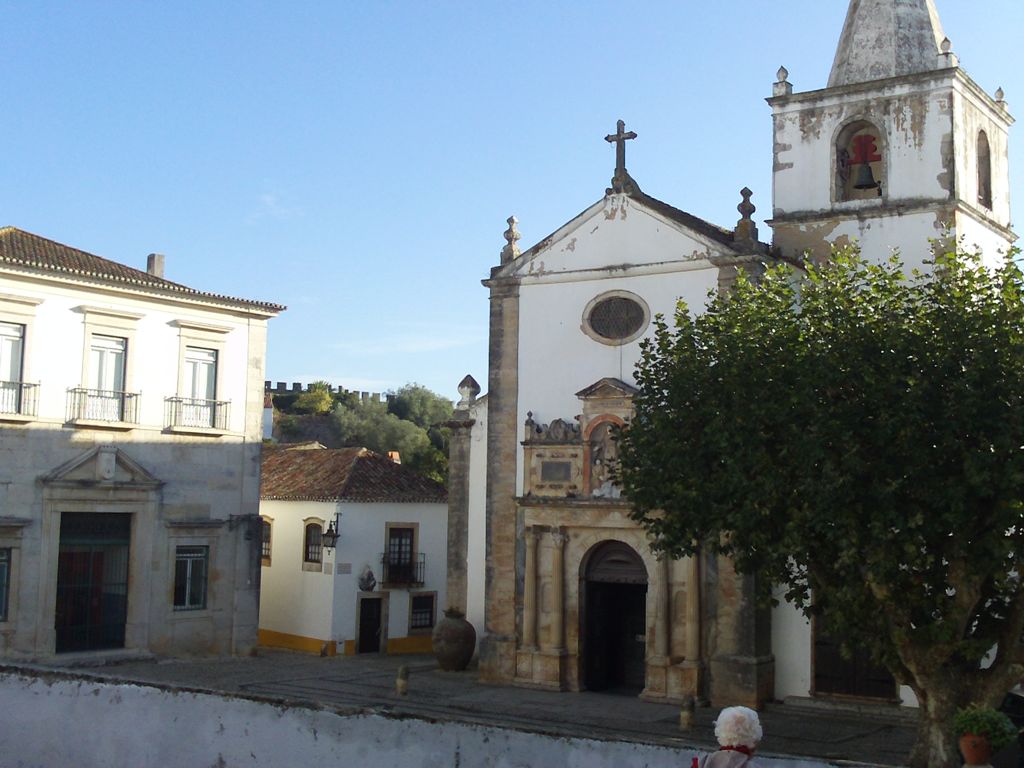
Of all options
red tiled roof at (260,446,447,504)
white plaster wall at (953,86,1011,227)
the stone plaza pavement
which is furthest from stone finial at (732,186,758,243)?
red tiled roof at (260,446,447,504)

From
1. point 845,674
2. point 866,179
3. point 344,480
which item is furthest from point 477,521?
point 866,179

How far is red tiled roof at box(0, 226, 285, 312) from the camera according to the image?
79.8 ft

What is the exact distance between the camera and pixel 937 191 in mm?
22484

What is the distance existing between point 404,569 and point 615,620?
910 cm

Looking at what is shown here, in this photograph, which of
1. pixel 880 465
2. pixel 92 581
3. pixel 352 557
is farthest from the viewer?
pixel 352 557

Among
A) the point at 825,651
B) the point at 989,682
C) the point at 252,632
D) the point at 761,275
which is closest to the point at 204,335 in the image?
the point at 252,632

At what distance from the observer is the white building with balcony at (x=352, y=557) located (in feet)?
99.5

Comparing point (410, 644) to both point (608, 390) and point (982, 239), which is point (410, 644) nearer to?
point (608, 390)

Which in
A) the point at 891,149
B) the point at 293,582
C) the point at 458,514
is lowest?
the point at 293,582

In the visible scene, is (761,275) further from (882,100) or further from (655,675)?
(655,675)

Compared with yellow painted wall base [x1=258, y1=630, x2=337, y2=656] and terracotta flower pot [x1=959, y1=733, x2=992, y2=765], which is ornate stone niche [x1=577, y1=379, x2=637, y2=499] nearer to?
yellow painted wall base [x1=258, y1=630, x2=337, y2=656]

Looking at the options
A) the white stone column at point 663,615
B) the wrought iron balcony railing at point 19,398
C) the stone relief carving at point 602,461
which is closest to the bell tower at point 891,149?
the stone relief carving at point 602,461

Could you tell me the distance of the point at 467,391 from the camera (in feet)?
89.9

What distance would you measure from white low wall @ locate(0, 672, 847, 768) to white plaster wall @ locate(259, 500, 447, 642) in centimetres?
1802
